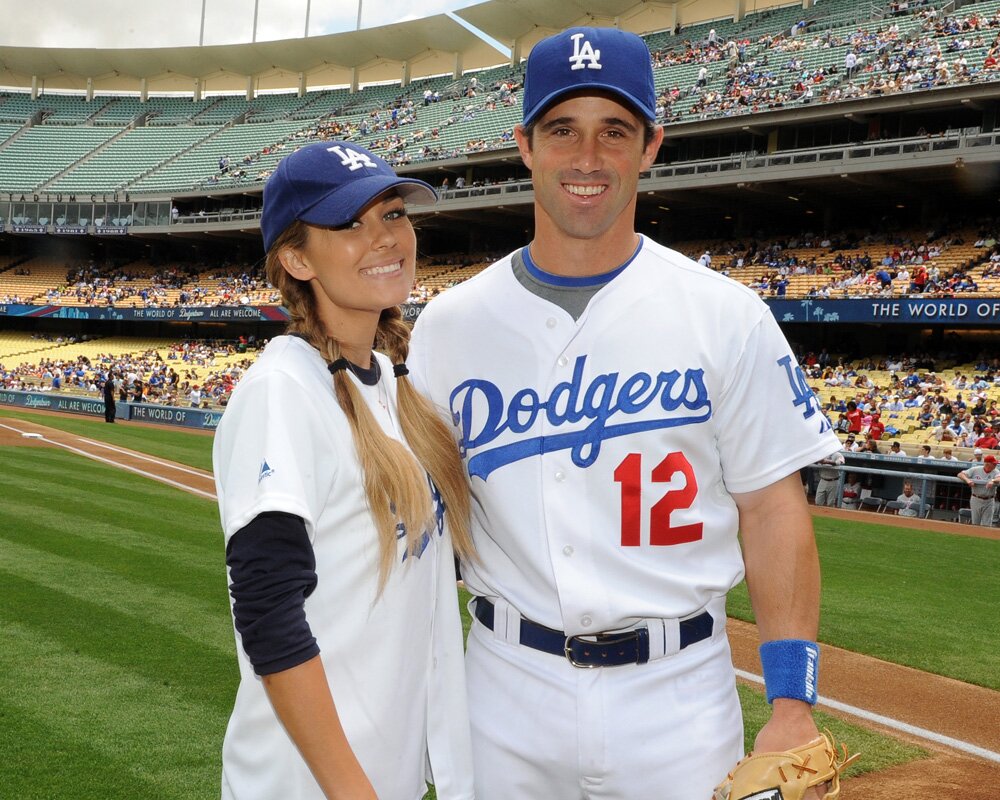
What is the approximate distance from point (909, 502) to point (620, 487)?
1460 centimetres

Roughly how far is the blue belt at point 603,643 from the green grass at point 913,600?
5122mm

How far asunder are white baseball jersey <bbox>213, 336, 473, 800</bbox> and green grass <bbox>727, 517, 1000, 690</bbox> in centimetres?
561

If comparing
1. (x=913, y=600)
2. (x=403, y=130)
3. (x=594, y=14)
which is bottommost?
(x=913, y=600)

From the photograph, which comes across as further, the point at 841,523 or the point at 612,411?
the point at 841,523

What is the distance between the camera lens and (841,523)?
46.2 feet

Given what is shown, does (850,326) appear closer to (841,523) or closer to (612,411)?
(841,523)

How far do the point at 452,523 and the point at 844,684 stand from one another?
4806mm

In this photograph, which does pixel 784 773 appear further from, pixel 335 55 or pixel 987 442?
pixel 335 55

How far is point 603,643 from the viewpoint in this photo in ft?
7.54

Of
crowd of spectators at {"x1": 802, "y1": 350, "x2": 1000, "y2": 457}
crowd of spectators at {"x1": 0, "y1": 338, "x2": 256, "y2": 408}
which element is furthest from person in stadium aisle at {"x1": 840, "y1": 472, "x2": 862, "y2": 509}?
crowd of spectators at {"x1": 0, "y1": 338, "x2": 256, "y2": 408}

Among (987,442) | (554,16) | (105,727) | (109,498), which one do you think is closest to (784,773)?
(105,727)

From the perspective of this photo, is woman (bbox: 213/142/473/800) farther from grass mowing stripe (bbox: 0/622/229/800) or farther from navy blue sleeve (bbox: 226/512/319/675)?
grass mowing stripe (bbox: 0/622/229/800)

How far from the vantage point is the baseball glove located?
6.61ft

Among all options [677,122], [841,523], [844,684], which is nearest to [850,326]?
[677,122]
